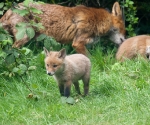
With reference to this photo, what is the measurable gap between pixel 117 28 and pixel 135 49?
1.19 meters

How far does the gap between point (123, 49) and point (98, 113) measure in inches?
142

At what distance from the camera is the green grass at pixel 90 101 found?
22.8ft

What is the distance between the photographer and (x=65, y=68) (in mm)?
7809

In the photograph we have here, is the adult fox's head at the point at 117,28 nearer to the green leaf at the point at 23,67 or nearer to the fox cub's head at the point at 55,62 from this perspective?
the fox cub's head at the point at 55,62

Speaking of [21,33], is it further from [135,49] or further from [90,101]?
[135,49]

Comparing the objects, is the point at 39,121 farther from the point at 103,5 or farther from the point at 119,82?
the point at 103,5

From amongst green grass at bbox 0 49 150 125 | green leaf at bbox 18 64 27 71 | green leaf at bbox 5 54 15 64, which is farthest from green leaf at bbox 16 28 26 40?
green grass at bbox 0 49 150 125

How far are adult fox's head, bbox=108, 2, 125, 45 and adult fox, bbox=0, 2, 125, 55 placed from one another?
0.58 feet

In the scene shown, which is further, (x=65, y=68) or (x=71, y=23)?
(x=71, y=23)

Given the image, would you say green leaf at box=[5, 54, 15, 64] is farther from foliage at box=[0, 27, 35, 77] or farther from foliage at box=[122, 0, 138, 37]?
foliage at box=[122, 0, 138, 37]

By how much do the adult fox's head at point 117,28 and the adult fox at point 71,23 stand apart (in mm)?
178

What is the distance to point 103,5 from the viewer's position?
12750 mm

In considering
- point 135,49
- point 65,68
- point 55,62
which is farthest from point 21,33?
point 135,49

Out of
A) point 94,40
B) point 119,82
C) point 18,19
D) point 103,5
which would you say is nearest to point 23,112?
point 119,82
